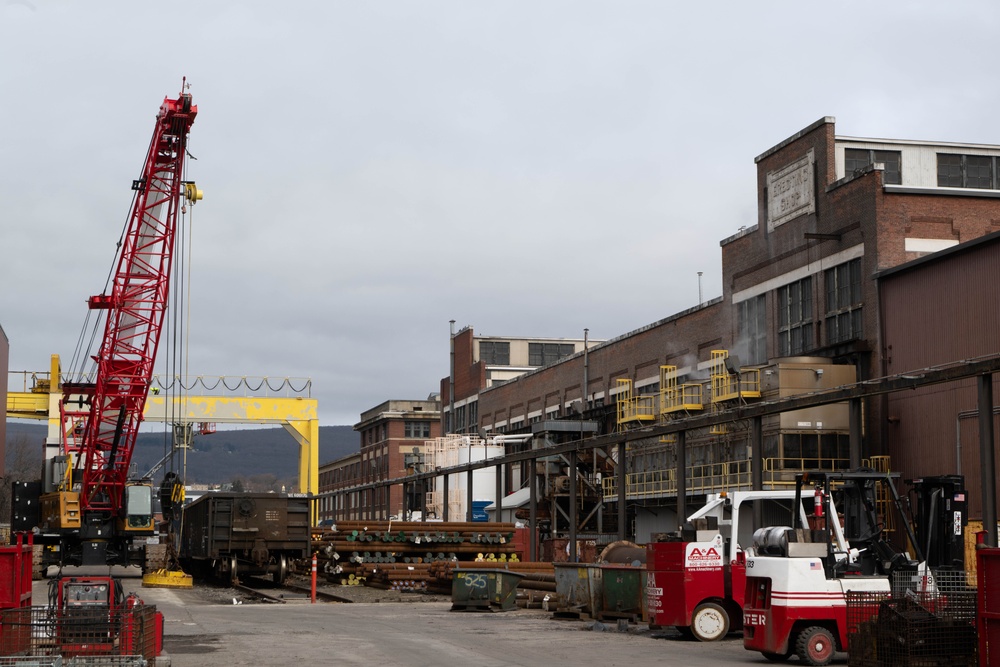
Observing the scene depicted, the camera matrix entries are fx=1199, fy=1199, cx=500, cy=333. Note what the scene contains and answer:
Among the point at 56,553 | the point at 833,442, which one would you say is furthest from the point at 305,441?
the point at 833,442

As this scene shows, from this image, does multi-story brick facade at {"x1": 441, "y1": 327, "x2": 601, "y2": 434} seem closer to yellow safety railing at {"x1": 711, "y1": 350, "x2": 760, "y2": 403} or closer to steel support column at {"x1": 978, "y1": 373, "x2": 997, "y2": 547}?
yellow safety railing at {"x1": 711, "y1": 350, "x2": 760, "y2": 403}

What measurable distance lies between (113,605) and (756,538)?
8.64 metres

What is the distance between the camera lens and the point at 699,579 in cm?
1866

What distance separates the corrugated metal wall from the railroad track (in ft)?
59.8

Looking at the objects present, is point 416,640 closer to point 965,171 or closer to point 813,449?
point 813,449

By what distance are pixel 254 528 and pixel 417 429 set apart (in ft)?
237

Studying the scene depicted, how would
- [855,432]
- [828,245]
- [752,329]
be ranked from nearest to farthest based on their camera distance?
[855,432] → [828,245] → [752,329]

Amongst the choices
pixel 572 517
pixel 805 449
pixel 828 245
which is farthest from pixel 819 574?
pixel 828 245

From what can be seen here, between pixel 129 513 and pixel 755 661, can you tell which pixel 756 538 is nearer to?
pixel 755 661

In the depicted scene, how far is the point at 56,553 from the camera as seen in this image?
37.8 meters

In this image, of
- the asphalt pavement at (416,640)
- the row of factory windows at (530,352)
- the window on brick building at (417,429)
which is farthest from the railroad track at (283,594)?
the window on brick building at (417,429)

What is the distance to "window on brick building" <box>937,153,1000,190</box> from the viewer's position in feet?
158


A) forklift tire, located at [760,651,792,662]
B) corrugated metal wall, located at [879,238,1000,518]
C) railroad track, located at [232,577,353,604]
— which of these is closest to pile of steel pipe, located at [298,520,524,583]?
railroad track, located at [232,577,353,604]

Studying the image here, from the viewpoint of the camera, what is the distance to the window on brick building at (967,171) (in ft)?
158
